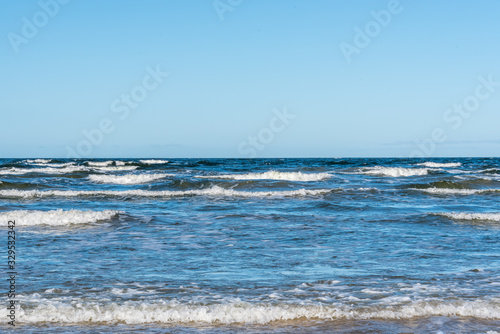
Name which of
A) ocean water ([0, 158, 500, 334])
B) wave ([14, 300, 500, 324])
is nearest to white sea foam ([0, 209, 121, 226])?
ocean water ([0, 158, 500, 334])

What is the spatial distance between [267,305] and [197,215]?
9032 mm

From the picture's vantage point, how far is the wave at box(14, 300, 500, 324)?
17.8ft

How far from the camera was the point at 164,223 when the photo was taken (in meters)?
12.9

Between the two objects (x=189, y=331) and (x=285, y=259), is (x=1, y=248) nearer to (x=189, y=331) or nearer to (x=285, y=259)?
(x=285, y=259)

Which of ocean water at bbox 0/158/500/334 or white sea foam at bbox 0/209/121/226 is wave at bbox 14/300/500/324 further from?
white sea foam at bbox 0/209/121/226

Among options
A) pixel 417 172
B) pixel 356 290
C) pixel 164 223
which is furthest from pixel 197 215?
pixel 417 172

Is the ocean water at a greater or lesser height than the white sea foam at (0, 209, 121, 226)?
lesser

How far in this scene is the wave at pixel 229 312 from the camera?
5.42m

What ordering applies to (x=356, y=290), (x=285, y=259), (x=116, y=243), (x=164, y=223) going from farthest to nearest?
(x=164, y=223)
(x=116, y=243)
(x=285, y=259)
(x=356, y=290)

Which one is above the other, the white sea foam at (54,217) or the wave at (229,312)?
the white sea foam at (54,217)

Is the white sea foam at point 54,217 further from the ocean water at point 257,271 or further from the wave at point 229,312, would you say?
the wave at point 229,312

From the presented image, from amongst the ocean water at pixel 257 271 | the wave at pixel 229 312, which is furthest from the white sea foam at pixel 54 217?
the wave at pixel 229 312

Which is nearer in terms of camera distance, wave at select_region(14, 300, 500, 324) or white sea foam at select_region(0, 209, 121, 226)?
wave at select_region(14, 300, 500, 324)

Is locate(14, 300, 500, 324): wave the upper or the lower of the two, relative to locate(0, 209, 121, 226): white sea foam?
lower
